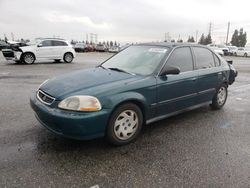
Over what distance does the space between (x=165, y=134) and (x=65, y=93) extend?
6.01 ft

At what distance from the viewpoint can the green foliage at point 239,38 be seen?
8064 centimetres

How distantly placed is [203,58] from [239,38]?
8757cm

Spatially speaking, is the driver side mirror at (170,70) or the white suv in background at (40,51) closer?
the driver side mirror at (170,70)

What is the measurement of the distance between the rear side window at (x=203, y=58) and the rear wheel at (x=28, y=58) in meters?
11.8

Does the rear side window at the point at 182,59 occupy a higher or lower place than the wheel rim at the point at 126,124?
higher

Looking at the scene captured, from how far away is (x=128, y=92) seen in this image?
135 inches

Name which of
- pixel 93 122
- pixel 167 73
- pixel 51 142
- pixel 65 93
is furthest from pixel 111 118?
pixel 167 73

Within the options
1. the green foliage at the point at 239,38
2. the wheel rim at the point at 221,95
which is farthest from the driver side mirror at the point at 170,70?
the green foliage at the point at 239,38

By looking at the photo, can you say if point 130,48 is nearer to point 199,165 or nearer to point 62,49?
point 199,165

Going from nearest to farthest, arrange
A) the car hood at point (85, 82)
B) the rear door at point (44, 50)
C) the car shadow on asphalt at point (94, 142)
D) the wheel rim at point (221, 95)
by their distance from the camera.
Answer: the car hood at point (85, 82) < the car shadow on asphalt at point (94, 142) < the wheel rim at point (221, 95) < the rear door at point (44, 50)

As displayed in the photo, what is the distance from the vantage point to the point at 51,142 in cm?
355

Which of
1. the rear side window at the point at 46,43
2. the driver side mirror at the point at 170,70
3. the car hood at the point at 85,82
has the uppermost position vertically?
the rear side window at the point at 46,43

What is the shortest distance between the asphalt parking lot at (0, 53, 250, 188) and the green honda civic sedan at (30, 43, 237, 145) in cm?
30

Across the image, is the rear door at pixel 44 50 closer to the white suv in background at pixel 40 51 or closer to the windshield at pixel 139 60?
the white suv in background at pixel 40 51
